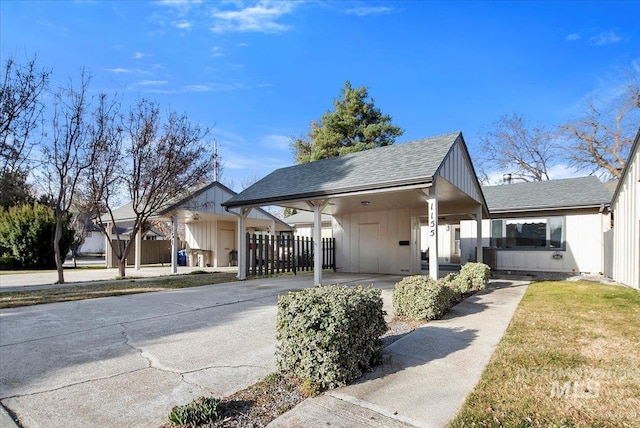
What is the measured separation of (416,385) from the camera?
311cm

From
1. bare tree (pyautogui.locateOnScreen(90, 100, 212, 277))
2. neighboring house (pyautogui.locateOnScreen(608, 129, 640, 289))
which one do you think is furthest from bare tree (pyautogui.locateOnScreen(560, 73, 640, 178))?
bare tree (pyautogui.locateOnScreen(90, 100, 212, 277))

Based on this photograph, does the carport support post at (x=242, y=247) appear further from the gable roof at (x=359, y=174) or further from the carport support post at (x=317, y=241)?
the carport support post at (x=317, y=241)

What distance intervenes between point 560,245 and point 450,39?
29.1 feet

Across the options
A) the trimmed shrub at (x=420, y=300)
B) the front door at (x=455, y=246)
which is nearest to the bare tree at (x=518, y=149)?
the front door at (x=455, y=246)

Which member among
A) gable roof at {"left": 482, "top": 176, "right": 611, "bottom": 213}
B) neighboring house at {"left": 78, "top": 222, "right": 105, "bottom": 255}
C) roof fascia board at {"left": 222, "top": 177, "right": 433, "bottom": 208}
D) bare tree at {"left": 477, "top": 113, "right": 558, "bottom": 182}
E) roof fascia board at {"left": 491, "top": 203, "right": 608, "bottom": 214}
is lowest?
neighboring house at {"left": 78, "top": 222, "right": 105, "bottom": 255}

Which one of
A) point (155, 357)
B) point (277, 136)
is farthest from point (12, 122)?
point (277, 136)

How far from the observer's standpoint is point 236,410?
2.66 m

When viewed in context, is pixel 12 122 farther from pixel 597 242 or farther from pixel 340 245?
pixel 597 242

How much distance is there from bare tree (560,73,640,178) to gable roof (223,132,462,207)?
67.5ft

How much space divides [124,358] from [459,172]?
8.54m

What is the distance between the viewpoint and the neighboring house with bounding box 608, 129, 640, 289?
8430mm

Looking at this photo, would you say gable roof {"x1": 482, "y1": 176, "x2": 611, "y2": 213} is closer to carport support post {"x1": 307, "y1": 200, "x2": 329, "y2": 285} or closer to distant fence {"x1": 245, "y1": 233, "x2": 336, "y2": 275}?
distant fence {"x1": 245, "y1": 233, "x2": 336, "y2": 275}

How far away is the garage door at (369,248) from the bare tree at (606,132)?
19.2 metres

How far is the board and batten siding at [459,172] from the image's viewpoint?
27.1ft
